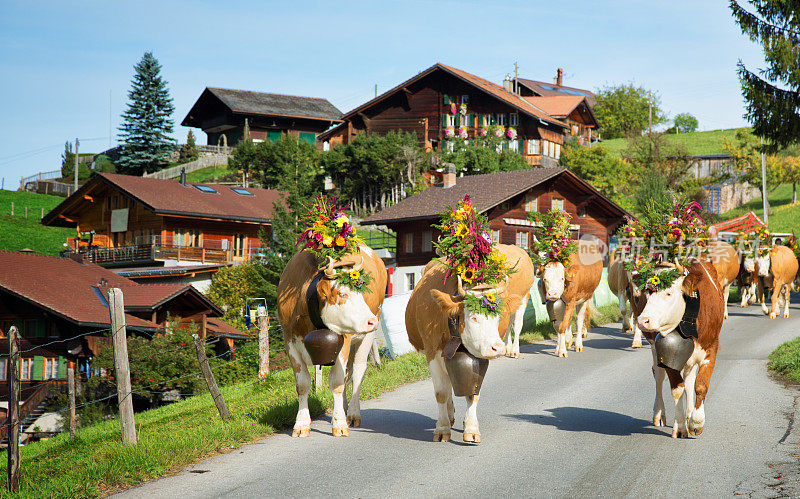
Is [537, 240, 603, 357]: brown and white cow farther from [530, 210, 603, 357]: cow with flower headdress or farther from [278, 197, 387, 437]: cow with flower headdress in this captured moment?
[278, 197, 387, 437]: cow with flower headdress

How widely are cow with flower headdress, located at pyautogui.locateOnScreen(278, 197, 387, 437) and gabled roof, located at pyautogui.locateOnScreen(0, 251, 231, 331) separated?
52.3 feet

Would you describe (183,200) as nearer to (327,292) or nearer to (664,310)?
(327,292)

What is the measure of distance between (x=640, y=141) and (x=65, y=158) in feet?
246

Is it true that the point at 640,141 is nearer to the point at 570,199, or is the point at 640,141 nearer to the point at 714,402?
the point at 570,199

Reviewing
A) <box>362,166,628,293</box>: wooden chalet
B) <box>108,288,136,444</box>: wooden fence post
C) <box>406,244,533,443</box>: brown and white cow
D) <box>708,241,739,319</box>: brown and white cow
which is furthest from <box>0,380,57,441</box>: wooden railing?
<box>708,241,739,319</box>: brown and white cow

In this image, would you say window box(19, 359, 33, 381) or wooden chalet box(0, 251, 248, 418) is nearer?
window box(19, 359, 33, 381)

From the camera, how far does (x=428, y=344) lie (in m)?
9.52

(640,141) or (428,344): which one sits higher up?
(640,141)

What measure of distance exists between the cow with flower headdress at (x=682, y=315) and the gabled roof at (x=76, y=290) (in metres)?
19.2

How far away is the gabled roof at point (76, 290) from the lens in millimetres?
25312

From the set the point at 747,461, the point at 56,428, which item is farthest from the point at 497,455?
the point at 56,428

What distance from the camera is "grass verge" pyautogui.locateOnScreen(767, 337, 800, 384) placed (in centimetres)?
1395

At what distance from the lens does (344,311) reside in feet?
30.6

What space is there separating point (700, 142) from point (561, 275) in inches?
3407
